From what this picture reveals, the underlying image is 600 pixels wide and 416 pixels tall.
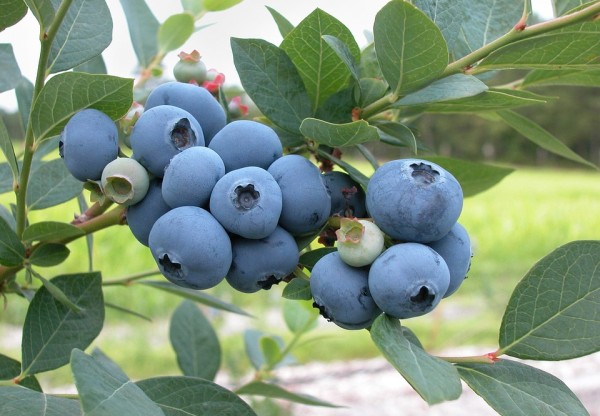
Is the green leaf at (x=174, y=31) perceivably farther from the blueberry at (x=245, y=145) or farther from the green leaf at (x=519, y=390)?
the green leaf at (x=519, y=390)

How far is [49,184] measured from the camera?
799 mm

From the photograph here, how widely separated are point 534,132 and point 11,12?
55 centimetres

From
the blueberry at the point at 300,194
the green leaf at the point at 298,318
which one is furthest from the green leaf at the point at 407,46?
the green leaf at the point at 298,318

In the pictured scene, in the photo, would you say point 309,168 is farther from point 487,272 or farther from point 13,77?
point 487,272

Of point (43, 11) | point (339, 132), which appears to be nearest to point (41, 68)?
point (43, 11)

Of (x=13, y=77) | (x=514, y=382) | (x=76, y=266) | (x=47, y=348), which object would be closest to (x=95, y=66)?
(x=13, y=77)

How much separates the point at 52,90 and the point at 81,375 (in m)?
0.25

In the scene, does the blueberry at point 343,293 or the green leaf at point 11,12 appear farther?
the green leaf at point 11,12

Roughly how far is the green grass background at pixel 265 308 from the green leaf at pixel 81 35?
7.49 feet

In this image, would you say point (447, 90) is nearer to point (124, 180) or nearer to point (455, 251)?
point (455, 251)

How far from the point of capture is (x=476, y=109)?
607 millimetres

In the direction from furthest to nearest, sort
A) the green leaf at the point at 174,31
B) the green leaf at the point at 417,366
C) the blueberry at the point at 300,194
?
the green leaf at the point at 174,31 < the blueberry at the point at 300,194 < the green leaf at the point at 417,366

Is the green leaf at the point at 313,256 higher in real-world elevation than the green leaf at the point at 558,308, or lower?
lower

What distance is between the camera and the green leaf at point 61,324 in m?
0.65
